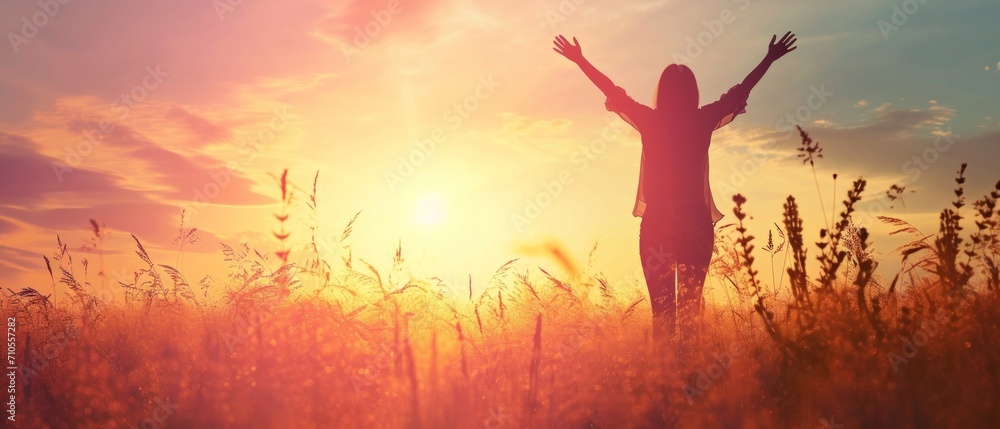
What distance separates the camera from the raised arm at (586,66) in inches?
281

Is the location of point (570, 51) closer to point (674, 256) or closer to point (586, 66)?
point (586, 66)

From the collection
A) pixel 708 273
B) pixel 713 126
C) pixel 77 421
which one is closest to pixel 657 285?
pixel 708 273

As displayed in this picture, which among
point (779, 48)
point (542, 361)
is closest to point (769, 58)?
point (779, 48)

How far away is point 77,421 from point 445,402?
2.44 meters

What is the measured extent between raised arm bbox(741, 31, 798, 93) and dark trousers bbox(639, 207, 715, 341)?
1412mm

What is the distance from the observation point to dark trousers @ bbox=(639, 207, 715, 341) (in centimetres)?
658

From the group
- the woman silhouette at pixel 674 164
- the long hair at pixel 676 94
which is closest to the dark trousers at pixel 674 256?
the woman silhouette at pixel 674 164

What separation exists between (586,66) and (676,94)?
986 millimetres

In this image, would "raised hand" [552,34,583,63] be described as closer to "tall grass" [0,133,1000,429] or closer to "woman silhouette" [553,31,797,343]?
"woman silhouette" [553,31,797,343]

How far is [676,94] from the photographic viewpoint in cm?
705

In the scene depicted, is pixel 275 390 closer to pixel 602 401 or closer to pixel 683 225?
pixel 602 401

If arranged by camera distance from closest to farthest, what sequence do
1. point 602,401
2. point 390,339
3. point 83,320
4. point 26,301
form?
point 602,401, point 390,339, point 83,320, point 26,301

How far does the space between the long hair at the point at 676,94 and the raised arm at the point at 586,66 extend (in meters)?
0.53

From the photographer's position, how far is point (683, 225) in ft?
22.2
